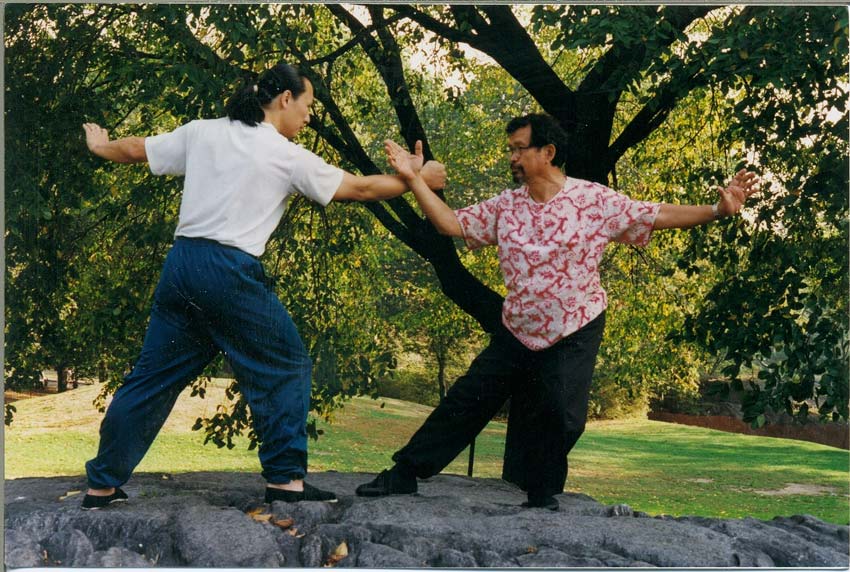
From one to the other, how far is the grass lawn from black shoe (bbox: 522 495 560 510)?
25cm

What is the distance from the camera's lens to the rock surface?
4051mm

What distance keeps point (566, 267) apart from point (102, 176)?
2.48 m

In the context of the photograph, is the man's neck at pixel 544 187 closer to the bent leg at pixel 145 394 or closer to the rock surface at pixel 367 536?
the rock surface at pixel 367 536

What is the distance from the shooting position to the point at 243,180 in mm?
4184

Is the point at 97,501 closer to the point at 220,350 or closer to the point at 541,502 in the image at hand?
the point at 220,350

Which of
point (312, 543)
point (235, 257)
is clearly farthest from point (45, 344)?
point (312, 543)

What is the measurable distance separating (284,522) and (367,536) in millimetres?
373

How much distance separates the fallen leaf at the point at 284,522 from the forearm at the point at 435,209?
1480 millimetres

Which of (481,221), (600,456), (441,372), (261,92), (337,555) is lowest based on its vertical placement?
(337,555)

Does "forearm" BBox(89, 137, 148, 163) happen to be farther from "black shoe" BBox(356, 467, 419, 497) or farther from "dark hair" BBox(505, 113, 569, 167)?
"black shoe" BBox(356, 467, 419, 497)

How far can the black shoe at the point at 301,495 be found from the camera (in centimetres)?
435

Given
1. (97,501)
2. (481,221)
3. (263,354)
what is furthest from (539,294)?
(97,501)

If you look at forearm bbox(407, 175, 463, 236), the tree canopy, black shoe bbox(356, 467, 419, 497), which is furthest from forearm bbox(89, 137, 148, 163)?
black shoe bbox(356, 467, 419, 497)

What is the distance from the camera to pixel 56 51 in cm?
498
